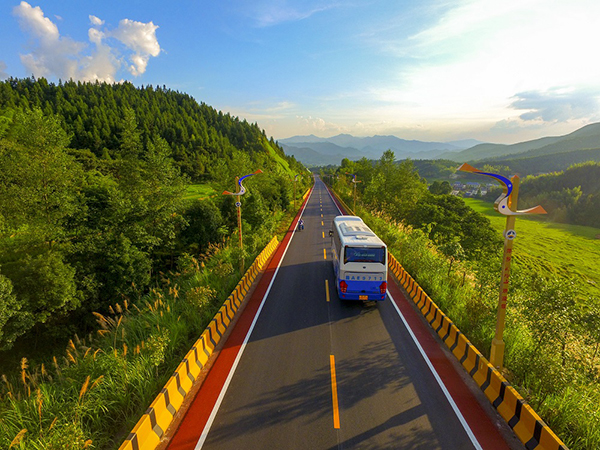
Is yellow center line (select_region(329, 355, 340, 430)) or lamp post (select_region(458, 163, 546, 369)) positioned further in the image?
lamp post (select_region(458, 163, 546, 369))

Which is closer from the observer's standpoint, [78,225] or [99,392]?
[99,392]

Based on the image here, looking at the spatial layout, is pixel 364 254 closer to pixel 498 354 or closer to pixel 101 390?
pixel 498 354

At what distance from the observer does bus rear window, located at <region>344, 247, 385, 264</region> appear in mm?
12086

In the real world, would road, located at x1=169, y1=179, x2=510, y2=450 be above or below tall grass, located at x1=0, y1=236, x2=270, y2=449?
below

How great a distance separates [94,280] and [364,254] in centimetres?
1816

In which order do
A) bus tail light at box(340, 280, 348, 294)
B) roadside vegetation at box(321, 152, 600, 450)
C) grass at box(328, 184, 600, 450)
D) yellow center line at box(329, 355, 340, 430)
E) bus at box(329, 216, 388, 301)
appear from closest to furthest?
1. grass at box(328, 184, 600, 450)
2. roadside vegetation at box(321, 152, 600, 450)
3. yellow center line at box(329, 355, 340, 430)
4. bus at box(329, 216, 388, 301)
5. bus tail light at box(340, 280, 348, 294)

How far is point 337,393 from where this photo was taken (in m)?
7.57

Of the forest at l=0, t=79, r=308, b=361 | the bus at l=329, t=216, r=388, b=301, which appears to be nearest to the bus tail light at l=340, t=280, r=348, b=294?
the bus at l=329, t=216, r=388, b=301

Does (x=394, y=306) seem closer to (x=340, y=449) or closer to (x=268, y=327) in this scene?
(x=268, y=327)

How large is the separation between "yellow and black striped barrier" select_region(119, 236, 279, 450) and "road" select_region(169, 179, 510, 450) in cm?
42

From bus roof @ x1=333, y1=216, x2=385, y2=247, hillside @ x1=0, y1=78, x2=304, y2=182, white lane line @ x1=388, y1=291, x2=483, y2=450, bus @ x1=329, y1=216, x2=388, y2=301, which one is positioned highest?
hillside @ x1=0, y1=78, x2=304, y2=182

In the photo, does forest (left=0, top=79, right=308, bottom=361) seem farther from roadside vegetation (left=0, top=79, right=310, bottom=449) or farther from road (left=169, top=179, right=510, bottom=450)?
road (left=169, top=179, right=510, bottom=450)

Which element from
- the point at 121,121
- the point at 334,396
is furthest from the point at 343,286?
the point at 121,121

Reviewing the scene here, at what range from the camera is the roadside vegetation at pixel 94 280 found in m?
6.47
